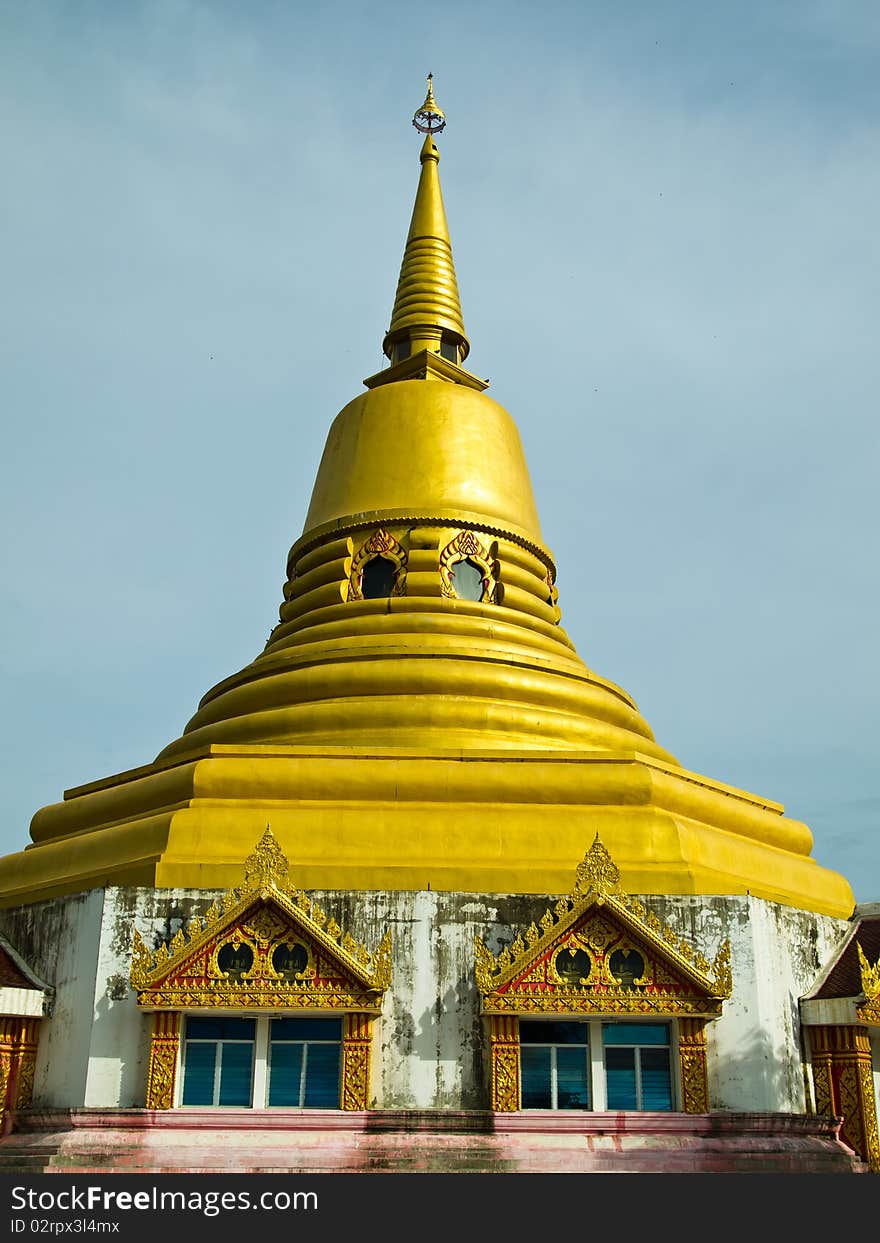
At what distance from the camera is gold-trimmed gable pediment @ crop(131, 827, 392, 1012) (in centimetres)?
1354

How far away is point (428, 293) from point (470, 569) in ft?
24.5

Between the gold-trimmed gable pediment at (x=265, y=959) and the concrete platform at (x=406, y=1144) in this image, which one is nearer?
the concrete platform at (x=406, y=1144)

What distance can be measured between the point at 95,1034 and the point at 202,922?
160cm

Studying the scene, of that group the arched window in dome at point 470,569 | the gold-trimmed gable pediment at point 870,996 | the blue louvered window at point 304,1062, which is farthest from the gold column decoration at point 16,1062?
the arched window in dome at point 470,569

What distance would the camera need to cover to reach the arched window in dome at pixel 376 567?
2095 cm

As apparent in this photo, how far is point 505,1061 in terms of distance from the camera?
1354cm

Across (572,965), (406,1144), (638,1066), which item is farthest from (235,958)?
(638,1066)

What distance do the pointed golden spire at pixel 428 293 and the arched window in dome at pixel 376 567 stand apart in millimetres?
5594

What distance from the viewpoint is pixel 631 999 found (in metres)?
13.6

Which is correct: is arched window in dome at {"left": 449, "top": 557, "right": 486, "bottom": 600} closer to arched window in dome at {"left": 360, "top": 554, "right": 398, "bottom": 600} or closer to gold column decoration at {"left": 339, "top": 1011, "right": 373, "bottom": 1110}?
arched window in dome at {"left": 360, "top": 554, "right": 398, "bottom": 600}

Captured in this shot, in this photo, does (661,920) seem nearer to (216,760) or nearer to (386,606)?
(216,760)

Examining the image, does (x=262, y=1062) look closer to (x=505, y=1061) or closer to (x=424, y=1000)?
(x=424, y=1000)

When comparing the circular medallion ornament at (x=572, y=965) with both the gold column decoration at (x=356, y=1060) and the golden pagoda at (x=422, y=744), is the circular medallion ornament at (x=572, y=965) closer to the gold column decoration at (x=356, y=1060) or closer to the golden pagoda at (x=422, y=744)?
the golden pagoda at (x=422, y=744)

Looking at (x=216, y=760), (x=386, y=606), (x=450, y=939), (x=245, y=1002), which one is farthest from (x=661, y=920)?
A: (x=386, y=606)
